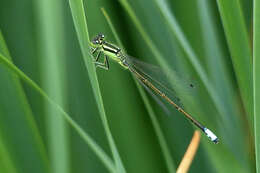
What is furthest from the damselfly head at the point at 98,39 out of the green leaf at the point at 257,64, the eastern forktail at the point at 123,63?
the green leaf at the point at 257,64

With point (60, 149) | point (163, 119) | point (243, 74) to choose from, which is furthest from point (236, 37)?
point (60, 149)

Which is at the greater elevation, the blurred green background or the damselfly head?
the damselfly head

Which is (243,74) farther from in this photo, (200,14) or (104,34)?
(104,34)

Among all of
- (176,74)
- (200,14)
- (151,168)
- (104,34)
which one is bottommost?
(151,168)

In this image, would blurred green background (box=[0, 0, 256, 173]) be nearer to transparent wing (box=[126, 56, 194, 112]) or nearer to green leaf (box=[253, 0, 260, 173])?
transparent wing (box=[126, 56, 194, 112])

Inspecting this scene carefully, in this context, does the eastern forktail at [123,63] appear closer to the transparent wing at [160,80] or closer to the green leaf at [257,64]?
the transparent wing at [160,80]

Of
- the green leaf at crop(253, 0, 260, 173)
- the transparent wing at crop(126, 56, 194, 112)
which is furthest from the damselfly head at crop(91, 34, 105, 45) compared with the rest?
the green leaf at crop(253, 0, 260, 173)
